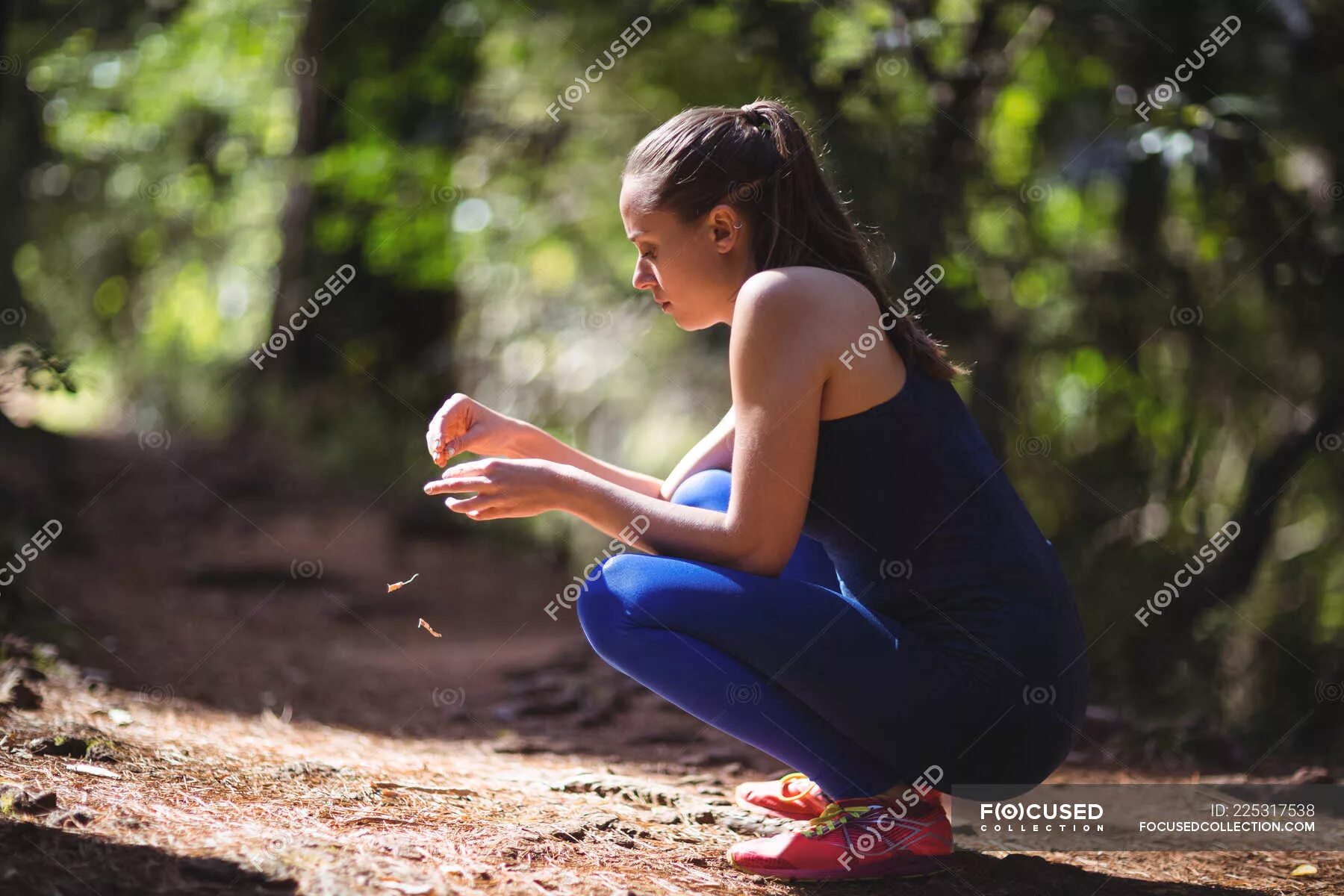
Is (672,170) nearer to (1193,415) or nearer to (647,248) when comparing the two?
(647,248)

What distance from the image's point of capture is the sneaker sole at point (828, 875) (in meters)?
1.86

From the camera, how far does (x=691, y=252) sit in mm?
2008

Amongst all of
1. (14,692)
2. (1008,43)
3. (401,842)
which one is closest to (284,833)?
(401,842)

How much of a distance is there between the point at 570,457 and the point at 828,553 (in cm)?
60

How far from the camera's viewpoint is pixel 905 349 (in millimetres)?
1938

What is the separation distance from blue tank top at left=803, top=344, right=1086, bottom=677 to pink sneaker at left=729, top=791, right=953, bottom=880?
291mm

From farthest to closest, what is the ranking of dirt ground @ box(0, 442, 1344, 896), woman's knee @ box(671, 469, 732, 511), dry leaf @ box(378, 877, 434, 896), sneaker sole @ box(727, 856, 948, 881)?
woman's knee @ box(671, 469, 732, 511)
sneaker sole @ box(727, 856, 948, 881)
dirt ground @ box(0, 442, 1344, 896)
dry leaf @ box(378, 877, 434, 896)

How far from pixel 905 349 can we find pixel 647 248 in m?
0.50

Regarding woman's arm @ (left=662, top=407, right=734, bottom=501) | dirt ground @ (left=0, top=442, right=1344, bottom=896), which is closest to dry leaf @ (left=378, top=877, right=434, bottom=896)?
dirt ground @ (left=0, top=442, right=1344, bottom=896)

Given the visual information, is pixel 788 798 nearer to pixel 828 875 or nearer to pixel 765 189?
pixel 828 875

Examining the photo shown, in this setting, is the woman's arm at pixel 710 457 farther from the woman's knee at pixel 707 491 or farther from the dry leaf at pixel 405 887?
the dry leaf at pixel 405 887

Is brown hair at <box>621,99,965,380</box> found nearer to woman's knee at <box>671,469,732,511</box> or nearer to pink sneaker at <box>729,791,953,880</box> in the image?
woman's knee at <box>671,469,732,511</box>

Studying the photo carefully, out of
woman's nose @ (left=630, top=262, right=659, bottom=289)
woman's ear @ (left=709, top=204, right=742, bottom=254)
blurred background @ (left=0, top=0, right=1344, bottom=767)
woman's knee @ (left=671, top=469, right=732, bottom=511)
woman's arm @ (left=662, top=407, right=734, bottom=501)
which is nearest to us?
woman's ear @ (left=709, top=204, right=742, bottom=254)

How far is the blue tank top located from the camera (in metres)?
1.87
